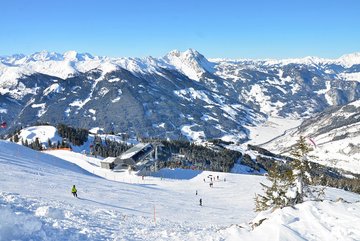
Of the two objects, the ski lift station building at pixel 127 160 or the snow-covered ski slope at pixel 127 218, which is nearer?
the snow-covered ski slope at pixel 127 218

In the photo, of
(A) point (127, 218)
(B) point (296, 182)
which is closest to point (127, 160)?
(A) point (127, 218)

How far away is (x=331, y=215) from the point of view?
71.7ft

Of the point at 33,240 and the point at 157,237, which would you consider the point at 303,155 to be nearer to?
the point at 157,237

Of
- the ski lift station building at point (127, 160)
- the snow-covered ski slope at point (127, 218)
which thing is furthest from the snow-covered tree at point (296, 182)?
the ski lift station building at point (127, 160)

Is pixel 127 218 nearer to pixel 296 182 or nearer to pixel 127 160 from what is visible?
pixel 296 182

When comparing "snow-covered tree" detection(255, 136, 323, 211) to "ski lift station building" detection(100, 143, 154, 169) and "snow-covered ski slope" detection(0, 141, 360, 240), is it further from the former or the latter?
"ski lift station building" detection(100, 143, 154, 169)

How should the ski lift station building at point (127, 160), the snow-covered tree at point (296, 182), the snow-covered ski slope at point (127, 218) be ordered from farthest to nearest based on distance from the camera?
the ski lift station building at point (127, 160)
the snow-covered tree at point (296, 182)
the snow-covered ski slope at point (127, 218)

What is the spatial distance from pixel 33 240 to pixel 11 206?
8.25 meters

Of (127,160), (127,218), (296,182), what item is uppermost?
(296,182)

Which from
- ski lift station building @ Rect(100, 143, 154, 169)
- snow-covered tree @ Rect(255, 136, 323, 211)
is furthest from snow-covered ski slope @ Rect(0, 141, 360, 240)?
ski lift station building @ Rect(100, 143, 154, 169)

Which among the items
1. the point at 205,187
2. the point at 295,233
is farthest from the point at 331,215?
the point at 205,187

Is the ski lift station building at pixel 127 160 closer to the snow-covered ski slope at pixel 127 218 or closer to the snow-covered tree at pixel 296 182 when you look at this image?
the snow-covered ski slope at pixel 127 218

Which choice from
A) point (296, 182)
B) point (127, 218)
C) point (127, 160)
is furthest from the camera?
point (127, 160)

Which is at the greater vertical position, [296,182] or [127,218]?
[296,182]
